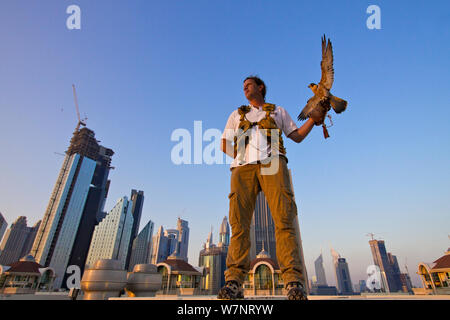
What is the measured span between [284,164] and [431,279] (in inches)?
1304

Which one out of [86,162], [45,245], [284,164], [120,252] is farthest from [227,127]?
[120,252]

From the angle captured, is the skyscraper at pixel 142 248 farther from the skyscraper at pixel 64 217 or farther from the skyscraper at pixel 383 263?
the skyscraper at pixel 383 263

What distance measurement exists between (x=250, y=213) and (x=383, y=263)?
639 ft

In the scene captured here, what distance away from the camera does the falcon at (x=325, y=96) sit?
327cm

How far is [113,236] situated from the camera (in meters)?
140

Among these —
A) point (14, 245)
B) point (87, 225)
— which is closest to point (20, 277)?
point (87, 225)

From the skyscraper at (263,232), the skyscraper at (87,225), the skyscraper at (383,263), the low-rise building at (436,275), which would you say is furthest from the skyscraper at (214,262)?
the low-rise building at (436,275)

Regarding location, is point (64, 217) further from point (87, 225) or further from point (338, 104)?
point (338, 104)

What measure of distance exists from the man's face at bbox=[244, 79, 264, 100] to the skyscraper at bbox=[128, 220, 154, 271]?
193375mm

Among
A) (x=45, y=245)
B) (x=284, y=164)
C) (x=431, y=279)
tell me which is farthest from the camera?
(x=45, y=245)

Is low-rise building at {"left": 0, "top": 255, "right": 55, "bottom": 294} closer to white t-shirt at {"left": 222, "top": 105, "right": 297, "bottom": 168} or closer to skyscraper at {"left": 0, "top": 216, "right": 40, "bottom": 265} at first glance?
white t-shirt at {"left": 222, "top": 105, "right": 297, "bottom": 168}
